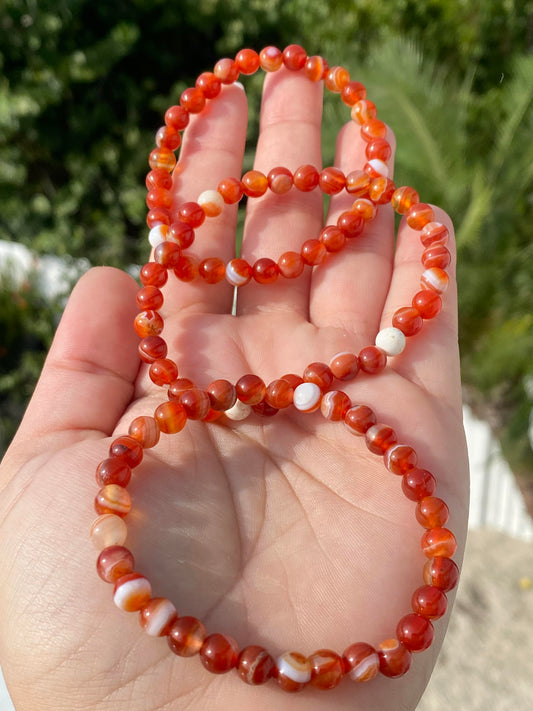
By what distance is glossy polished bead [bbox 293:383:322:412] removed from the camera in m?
1.57

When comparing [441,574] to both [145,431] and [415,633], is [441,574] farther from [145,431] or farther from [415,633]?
[145,431]

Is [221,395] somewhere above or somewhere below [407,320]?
below

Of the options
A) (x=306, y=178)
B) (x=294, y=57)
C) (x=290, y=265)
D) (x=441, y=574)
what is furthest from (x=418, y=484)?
(x=294, y=57)

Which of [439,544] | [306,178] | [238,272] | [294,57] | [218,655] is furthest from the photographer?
[294,57]

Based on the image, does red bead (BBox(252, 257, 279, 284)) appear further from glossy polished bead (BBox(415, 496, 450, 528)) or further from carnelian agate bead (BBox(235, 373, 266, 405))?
glossy polished bead (BBox(415, 496, 450, 528))

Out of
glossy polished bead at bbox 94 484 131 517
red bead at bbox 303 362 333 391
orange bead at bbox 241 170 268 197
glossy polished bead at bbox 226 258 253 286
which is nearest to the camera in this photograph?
glossy polished bead at bbox 94 484 131 517

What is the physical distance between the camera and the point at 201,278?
1.85 metres

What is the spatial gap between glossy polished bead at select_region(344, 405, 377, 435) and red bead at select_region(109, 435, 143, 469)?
49 cm

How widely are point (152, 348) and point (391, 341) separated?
0.60 m

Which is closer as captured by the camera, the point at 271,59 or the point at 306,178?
the point at 306,178

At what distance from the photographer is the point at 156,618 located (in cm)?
118

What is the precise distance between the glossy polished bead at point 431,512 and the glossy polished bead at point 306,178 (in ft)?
3.35

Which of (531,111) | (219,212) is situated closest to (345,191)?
(219,212)

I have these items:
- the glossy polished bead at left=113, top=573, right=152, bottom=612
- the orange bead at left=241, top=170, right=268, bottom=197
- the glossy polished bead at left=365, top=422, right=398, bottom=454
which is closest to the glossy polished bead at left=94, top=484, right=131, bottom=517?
the glossy polished bead at left=113, top=573, right=152, bottom=612
